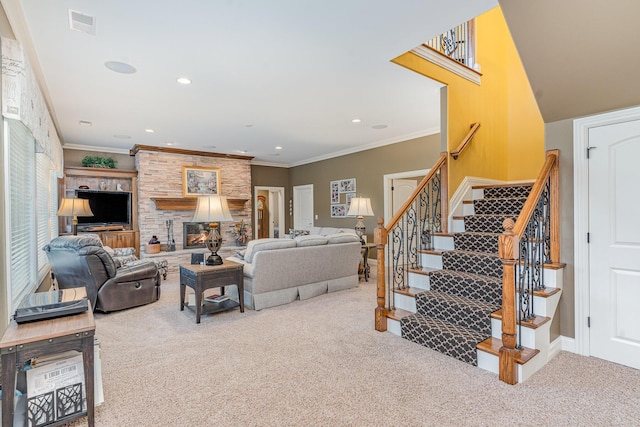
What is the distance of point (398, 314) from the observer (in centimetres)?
331

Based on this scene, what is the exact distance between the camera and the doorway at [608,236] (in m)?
2.53

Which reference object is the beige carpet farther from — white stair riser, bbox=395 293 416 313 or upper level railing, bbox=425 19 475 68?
upper level railing, bbox=425 19 475 68

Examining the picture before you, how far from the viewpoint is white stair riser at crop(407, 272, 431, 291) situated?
11.3ft

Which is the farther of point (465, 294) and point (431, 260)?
point (431, 260)

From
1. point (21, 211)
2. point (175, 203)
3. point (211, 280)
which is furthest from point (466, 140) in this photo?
point (175, 203)

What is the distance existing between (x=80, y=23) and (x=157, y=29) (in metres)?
0.56

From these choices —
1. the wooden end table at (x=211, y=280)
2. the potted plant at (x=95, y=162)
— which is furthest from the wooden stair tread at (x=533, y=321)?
the potted plant at (x=95, y=162)

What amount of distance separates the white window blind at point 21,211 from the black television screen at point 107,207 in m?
3.56

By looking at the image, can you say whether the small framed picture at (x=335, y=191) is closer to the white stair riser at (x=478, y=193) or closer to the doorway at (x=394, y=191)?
the doorway at (x=394, y=191)

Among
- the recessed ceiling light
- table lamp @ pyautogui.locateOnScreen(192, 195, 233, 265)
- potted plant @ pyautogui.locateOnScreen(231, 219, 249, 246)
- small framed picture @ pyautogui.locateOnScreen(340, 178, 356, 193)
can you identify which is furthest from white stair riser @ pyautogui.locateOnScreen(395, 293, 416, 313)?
potted plant @ pyautogui.locateOnScreen(231, 219, 249, 246)

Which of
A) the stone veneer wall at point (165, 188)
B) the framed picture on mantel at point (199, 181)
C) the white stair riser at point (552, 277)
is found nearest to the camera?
the white stair riser at point (552, 277)

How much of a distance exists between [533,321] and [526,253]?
1.77 feet

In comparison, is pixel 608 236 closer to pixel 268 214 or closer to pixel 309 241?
pixel 309 241

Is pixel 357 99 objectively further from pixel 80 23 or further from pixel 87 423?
pixel 87 423
